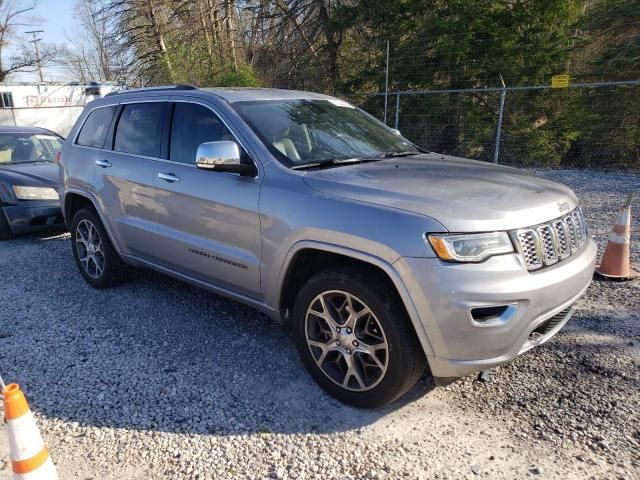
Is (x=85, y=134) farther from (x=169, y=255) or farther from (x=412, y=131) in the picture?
(x=412, y=131)

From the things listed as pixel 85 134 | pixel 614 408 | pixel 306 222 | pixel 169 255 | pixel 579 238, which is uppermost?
pixel 85 134

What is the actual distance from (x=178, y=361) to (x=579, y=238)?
Answer: 109 inches

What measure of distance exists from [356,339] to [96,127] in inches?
139

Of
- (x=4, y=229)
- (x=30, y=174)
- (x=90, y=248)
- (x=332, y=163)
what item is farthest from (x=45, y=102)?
(x=332, y=163)

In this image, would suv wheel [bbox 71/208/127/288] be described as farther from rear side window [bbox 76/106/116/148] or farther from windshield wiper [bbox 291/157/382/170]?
windshield wiper [bbox 291/157/382/170]

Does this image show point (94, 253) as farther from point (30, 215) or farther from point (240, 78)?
point (240, 78)

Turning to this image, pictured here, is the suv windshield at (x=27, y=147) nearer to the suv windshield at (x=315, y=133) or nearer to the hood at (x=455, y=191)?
the suv windshield at (x=315, y=133)

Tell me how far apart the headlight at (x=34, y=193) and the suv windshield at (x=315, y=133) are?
4419 mm

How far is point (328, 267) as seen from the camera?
302 cm

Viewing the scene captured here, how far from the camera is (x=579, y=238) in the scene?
10.1 feet

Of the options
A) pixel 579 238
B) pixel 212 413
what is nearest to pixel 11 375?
pixel 212 413

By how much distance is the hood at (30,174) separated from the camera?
678 centimetres

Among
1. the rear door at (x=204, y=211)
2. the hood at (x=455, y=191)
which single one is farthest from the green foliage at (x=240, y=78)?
the hood at (x=455, y=191)

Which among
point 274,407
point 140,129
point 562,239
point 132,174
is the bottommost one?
point 274,407
